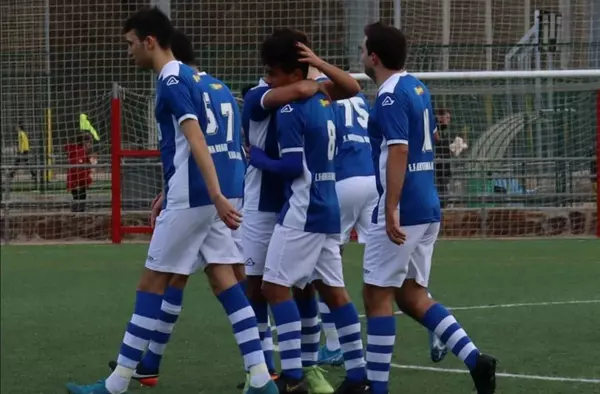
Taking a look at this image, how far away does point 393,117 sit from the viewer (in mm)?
5855

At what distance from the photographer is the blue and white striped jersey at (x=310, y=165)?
6.18 meters

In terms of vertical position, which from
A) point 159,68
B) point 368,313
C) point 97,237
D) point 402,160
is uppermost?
point 159,68

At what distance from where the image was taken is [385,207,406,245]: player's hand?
5.82 m

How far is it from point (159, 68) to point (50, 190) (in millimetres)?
13334

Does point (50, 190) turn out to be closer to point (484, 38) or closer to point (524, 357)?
point (484, 38)

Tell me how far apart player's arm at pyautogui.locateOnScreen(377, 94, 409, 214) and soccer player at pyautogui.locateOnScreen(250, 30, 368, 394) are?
48cm

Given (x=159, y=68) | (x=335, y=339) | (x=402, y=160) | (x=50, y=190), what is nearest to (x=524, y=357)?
(x=335, y=339)

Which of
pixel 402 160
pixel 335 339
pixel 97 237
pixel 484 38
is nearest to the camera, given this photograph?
pixel 402 160

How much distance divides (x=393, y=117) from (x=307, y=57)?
0.64m

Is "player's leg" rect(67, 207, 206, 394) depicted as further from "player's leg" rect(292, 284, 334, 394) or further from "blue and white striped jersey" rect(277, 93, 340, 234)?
"player's leg" rect(292, 284, 334, 394)

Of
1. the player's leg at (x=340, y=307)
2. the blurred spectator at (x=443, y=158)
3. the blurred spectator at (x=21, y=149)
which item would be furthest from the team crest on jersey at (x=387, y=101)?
the blurred spectator at (x=21, y=149)

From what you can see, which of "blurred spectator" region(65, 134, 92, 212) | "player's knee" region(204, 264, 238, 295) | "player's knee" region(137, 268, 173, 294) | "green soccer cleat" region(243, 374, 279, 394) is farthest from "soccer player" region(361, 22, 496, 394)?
"blurred spectator" region(65, 134, 92, 212)

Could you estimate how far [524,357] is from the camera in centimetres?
750

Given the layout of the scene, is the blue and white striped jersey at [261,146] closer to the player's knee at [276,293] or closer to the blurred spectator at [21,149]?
the player's knee at [276,293]
